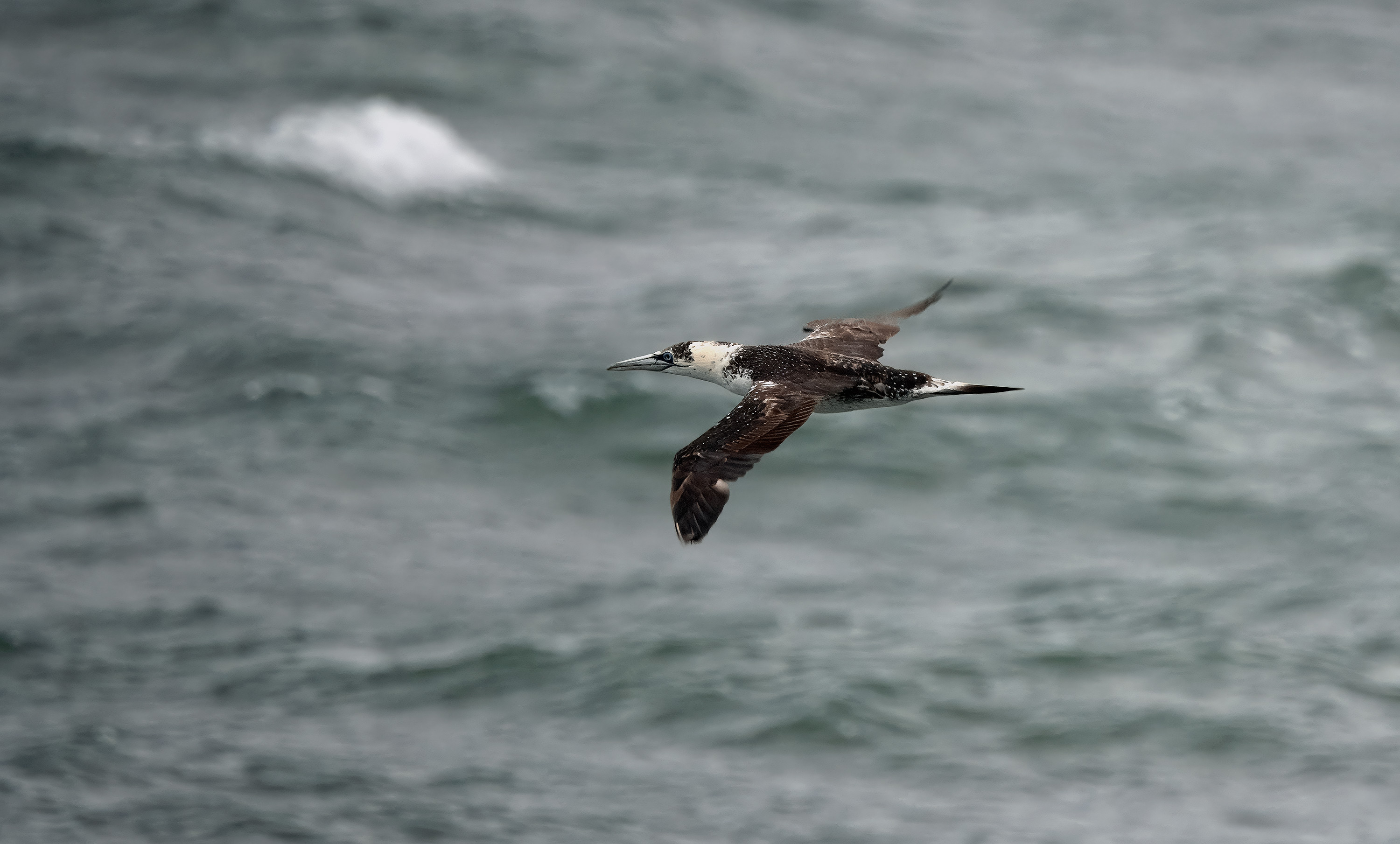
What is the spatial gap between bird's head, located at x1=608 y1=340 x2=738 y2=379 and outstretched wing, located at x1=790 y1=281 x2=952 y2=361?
68cm

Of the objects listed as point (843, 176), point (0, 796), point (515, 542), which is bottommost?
point (0, 796)

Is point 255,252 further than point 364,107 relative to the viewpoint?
No

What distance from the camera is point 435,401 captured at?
24500 millimetres

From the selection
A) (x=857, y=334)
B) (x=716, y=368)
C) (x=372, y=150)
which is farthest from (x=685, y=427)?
(x=716, y=368)

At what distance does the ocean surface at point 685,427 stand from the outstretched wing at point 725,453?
739 cm

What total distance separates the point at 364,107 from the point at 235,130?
2.28 m

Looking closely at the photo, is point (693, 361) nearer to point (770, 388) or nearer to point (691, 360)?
point (691, 360)

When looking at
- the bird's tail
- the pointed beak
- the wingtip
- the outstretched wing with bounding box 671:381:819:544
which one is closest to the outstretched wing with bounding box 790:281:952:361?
the pointed beak

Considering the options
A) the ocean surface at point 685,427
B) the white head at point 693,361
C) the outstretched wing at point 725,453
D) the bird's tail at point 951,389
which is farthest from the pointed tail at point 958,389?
the ocean surface at point 685,427

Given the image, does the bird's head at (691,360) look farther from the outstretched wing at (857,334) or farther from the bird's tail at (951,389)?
the bird's tail at (951,389)

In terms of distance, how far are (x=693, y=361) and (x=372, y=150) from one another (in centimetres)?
1607

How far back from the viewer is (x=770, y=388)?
13297 millimetres

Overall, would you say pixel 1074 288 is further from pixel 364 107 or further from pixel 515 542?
pixel 364 107

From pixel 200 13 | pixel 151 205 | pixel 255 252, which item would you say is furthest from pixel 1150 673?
pixel 200 13
